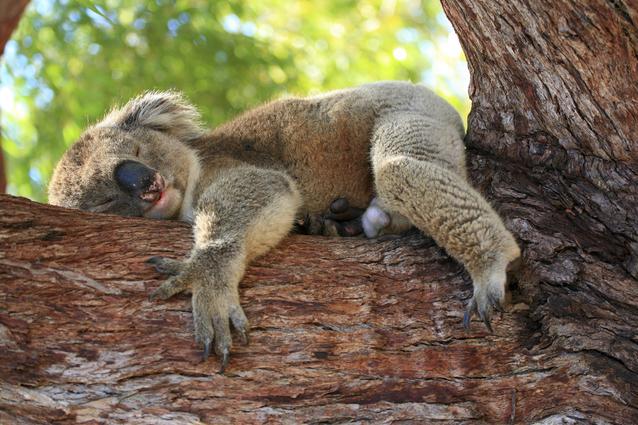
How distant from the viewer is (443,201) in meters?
3.73

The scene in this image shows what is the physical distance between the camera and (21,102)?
7395 mm

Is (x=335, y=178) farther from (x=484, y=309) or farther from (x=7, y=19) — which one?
(x=7, y=19)

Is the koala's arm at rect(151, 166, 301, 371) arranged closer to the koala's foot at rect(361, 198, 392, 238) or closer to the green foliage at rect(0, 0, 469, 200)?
the koala's foot at rect(361, 198, 392, 238)

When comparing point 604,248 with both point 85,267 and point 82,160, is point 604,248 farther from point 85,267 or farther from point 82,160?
point 82,160

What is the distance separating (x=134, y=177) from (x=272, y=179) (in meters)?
0.76

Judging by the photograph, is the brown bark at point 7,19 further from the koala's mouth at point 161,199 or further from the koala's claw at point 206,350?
the koala's claw at point 206,350

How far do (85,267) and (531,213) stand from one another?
205cm

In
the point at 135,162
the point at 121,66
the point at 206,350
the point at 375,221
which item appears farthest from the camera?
the point at 121,66

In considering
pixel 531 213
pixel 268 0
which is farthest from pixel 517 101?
pixel 268 0

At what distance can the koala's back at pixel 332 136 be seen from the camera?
4.58 m

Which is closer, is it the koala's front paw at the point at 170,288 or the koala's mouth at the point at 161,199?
the koala's front paw at the point at 170,288

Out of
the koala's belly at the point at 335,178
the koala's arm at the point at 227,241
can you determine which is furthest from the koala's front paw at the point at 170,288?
the koala's belly at the point at 335,178

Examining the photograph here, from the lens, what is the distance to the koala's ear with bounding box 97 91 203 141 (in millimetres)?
4980

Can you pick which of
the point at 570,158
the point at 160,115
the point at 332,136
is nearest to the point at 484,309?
the point at 570,158
